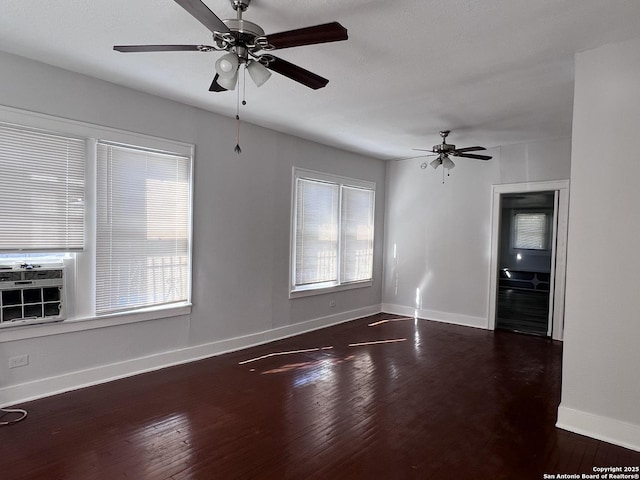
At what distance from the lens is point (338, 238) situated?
20.7 ft

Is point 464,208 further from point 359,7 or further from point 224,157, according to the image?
point 359,7

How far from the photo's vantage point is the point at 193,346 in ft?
14.4

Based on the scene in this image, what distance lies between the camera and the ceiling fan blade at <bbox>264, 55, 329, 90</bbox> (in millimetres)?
2293

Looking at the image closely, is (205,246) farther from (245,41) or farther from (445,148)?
(445,148)

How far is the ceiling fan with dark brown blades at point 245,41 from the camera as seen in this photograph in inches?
73.4

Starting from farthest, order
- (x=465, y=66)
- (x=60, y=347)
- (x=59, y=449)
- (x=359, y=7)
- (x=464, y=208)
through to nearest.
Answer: (x=464, y=208)
(x=60, y=347)
(x=465, y=66)
(x=59, y=449)
(x=359, y=7)

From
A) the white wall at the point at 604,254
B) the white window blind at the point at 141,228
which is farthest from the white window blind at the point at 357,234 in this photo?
the white wall at the point at 604,254

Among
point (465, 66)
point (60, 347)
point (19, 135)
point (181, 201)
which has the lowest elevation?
point (60, 347)

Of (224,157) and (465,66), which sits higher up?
(465,66)

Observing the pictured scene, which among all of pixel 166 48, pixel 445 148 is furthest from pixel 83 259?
pixel 445 148

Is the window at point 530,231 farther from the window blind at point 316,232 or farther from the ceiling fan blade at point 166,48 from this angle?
the ceiling fan blade at point 166,48

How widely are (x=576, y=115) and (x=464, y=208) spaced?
11.4ft

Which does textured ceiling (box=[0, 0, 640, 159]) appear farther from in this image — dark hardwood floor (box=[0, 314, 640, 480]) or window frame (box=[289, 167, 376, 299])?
dark hardwood floor (box=[0, 314, 640, 480])

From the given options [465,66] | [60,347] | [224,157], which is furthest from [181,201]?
[465,66]
